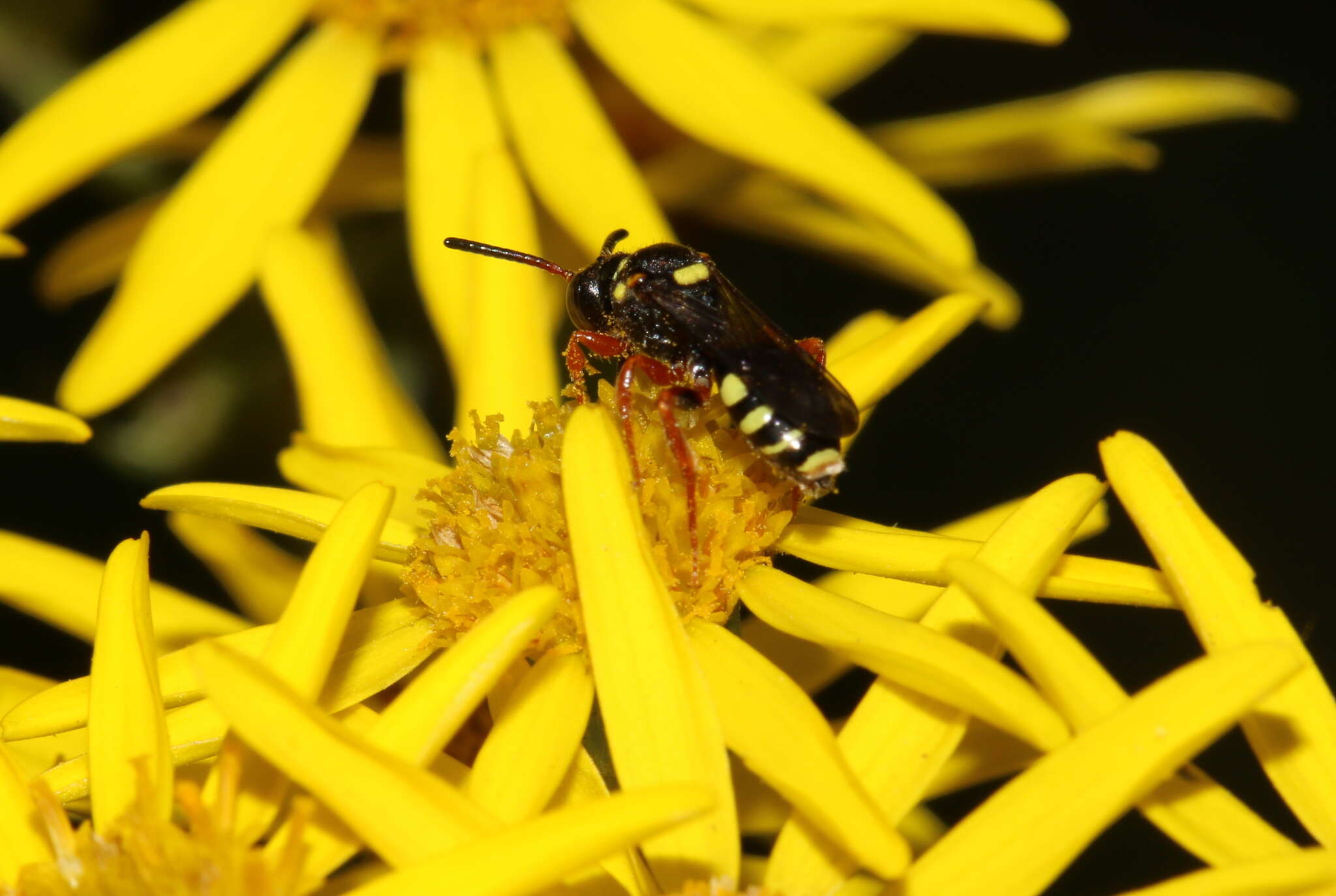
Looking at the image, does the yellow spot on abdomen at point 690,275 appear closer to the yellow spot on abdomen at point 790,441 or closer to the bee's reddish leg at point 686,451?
the bee's reddish leg at point 686,451

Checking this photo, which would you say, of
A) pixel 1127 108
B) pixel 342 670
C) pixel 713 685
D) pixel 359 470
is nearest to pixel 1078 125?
pixel 1127 108

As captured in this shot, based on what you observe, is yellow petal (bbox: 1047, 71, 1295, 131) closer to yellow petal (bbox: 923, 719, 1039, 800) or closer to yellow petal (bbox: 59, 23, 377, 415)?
yellow petal (bbox: 59, 23, 377, 415)

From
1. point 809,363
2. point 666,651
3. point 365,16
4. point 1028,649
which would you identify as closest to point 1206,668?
point 1028,649

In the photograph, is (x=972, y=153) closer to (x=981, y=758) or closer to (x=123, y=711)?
(x=981, y=758)

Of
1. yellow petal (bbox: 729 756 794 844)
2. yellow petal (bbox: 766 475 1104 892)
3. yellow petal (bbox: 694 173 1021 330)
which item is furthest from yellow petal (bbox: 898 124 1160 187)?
yellow petal (bbox: 729 756 794 844)

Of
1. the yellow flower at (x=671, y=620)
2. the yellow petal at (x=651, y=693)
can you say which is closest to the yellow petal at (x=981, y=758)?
the yellow flower at (x=671, y=620)
